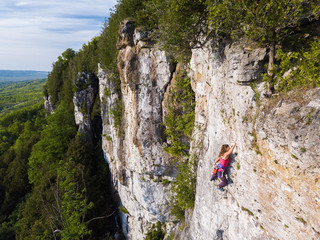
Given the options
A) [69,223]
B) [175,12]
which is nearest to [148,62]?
[175,12]

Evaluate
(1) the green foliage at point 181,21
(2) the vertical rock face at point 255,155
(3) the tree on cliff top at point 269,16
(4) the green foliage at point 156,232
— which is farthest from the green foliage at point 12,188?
(3) the tree on cliff top at point 269,16

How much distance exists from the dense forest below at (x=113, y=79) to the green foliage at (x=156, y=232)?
0.53 feet

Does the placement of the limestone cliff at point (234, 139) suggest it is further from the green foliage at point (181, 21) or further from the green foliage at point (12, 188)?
the green foliage at point (12, 188)

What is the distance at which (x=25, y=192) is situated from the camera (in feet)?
81.2

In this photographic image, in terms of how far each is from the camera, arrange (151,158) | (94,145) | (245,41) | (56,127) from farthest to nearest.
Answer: (94,145) → (56,127) → (151,158) → (245,41)

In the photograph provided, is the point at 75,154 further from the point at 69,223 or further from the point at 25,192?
the point at 25,192

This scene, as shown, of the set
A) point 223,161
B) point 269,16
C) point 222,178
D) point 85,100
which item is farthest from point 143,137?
point 85,100

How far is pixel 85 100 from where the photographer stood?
25984mm

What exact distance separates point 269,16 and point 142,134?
10.0 metres

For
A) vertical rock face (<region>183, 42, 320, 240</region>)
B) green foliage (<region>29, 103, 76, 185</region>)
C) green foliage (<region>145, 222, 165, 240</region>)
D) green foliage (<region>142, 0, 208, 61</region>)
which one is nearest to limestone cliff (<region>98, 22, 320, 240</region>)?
vertical rock face (<region>183, 42, 320, 240</region>)

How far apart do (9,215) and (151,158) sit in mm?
21273

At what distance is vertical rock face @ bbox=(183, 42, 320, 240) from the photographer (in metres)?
4.48

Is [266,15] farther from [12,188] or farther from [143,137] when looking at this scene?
[12,188]

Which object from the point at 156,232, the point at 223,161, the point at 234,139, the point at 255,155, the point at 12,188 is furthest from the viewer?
the point at 12,188
